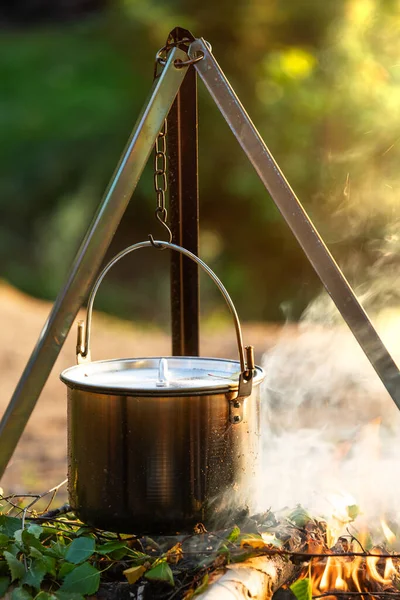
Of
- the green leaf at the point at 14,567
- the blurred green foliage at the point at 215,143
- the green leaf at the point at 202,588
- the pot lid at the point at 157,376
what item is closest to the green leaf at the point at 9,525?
the green leaf at the point at 14,567

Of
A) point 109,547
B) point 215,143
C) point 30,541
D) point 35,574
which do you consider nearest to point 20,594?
point 35,574

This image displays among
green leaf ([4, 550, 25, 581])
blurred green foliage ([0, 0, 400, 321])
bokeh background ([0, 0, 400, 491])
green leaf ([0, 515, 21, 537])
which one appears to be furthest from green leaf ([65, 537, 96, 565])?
blurred green foliage ([0, 0, 400, 321])

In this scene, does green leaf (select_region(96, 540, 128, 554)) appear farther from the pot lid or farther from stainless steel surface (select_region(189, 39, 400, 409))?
stainless steel surface (select_region(189, 39, 400, 409))

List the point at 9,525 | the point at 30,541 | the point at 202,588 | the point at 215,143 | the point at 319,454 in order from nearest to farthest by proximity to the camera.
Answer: the point at 202,588
the point at 30,541
the point at 9,525
the point at 319,454
the point at 215,143

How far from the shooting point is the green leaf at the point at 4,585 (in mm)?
1939

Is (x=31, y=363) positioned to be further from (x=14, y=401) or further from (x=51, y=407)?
(x=51, y=407)

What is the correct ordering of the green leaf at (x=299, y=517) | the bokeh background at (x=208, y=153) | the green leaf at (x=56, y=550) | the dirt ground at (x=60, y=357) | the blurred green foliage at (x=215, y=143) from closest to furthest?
the green leaf at (x=56, y=550) → the green leaf at (x=299, y=517) → the dirt ground at (x=60, y=357) → the bokeh background at (x=208, y=153) → the blurred green foliage at (x=215, y=143)

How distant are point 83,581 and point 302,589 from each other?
60 cm

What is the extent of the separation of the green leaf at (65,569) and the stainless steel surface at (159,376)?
489 mm

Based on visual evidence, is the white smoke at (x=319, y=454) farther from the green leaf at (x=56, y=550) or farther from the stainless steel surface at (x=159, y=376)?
the green leaf at (x=56, y=550)

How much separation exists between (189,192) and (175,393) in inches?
39.1

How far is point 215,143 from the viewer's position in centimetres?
932

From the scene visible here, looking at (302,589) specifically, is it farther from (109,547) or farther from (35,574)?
(35,574)

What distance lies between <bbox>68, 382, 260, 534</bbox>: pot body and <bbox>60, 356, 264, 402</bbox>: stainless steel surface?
0.09 feet
